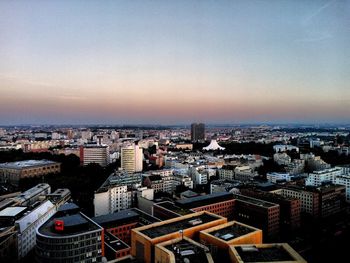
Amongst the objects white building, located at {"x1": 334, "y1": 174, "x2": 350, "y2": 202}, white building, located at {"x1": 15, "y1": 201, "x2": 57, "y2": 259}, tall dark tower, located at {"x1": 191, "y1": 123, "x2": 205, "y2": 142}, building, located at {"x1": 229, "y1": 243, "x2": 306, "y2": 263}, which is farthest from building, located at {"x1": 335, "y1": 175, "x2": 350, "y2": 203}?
tall dark tower, located at {"x1": 191, "y1": 123, "x2": 205, "y2": 142}

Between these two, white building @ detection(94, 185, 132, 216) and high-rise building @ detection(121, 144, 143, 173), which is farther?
high-rise building @ detection(121, 144, 143, 173)

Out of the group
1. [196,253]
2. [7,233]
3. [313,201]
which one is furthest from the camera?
[313,201]

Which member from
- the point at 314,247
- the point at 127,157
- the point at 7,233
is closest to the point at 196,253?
the point at 314,247

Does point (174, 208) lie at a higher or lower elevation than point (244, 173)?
higher

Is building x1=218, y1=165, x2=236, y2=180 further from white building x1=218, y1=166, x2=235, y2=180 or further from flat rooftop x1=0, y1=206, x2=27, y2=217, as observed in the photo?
flat rooftop x1=0, y1=206, x2=27, y2=217

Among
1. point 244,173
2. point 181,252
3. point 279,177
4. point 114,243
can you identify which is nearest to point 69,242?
point 114,243

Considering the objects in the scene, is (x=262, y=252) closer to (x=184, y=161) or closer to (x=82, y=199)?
(x=82, y=199)

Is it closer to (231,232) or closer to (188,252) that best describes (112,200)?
(231,232)
